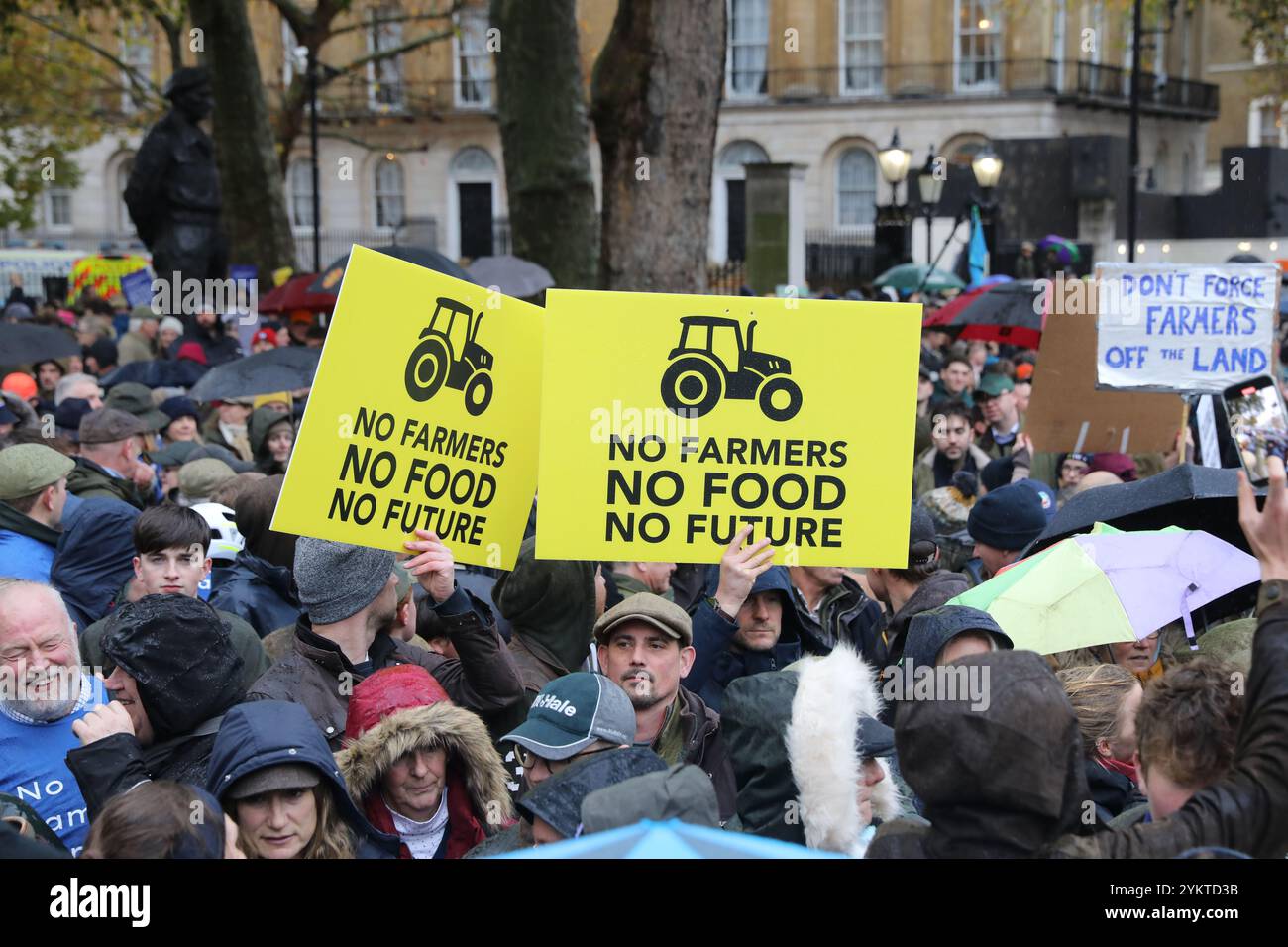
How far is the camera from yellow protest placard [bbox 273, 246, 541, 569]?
4055 mm

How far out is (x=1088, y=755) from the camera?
3719mm

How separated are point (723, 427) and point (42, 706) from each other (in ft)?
6.09

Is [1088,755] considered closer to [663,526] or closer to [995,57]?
[663,526]

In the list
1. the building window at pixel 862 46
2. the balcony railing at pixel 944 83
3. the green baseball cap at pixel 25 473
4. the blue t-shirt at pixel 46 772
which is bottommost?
the blue t-shirt at pixel 46 772

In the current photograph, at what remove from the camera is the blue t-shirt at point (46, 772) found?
356cm

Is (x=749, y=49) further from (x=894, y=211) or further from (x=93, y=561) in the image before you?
(x=93, y=561)

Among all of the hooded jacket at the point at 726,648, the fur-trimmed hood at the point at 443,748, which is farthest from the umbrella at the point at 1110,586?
the fur-trimmed hood at the point at 443,748

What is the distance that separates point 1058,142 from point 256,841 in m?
30.5

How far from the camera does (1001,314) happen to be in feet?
36.6

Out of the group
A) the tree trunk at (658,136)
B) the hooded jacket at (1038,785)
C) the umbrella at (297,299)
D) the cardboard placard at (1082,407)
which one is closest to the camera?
the hooded jacket at (1038,785)

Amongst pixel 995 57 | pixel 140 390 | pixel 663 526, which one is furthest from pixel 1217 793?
pixel 995 57

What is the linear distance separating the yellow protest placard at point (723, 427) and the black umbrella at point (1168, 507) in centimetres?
101

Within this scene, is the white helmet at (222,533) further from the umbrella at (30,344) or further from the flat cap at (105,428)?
the umbrella at (30,344)

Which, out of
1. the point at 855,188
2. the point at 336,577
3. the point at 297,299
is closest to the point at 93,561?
the point at 336,577
